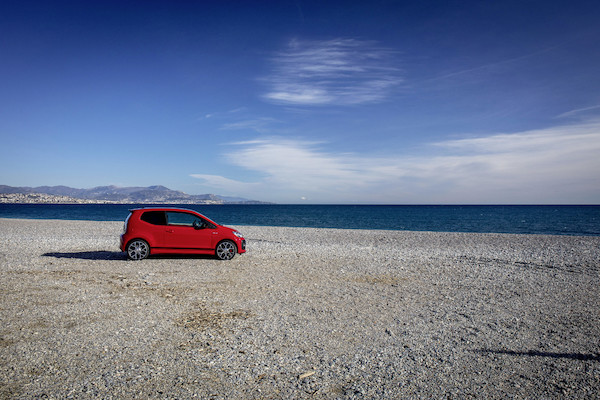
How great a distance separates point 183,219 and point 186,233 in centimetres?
58

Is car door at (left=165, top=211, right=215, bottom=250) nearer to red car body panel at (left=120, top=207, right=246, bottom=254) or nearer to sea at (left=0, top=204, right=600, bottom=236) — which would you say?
red car body panel at (left=120, top=207, right=246, bottom=254)

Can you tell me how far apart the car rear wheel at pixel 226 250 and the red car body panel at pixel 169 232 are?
0.51 feet

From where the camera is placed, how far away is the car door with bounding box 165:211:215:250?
12.8 m

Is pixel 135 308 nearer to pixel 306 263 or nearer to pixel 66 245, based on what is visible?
pixel 306 263

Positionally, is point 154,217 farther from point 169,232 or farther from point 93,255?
point 93,255

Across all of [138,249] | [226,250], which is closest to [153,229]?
[138,249]

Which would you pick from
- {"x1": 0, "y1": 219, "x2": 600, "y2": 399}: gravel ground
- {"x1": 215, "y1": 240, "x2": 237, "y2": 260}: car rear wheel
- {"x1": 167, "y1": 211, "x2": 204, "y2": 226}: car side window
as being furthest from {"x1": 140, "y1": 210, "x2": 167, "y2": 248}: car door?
{"x1": 215, "y1": 240, "x2": 237, "y2": 260}: car rear wheel

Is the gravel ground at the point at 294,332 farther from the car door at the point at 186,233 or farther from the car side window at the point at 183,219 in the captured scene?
the car side window at the point at 183,219

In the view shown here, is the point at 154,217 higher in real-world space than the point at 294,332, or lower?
higher

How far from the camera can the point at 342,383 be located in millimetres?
4395

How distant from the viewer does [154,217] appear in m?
12.8

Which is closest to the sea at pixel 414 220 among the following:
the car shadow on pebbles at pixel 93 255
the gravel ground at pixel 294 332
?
the car shadow on pebbles at pixel 93 255

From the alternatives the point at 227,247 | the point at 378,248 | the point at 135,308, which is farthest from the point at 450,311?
the point at 378,248

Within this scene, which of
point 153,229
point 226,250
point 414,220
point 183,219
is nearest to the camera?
point 153,229
